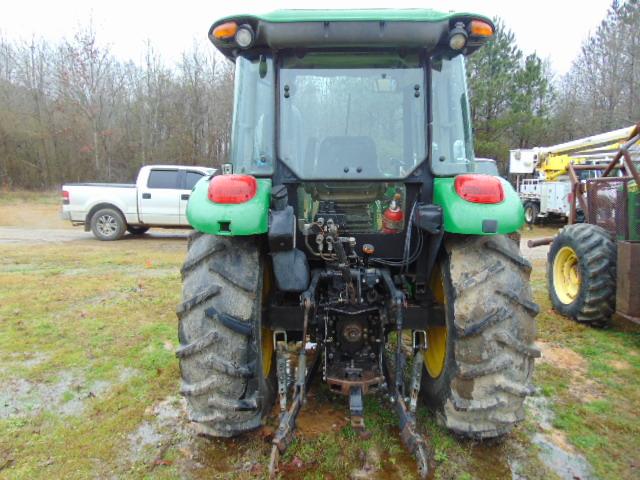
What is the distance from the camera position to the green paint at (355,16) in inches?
107

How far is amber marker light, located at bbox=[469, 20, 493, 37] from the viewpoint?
2746mm

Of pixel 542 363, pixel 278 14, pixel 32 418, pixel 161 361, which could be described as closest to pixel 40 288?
pixel 161 361

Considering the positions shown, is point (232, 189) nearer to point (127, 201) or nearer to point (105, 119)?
point (127, 201)

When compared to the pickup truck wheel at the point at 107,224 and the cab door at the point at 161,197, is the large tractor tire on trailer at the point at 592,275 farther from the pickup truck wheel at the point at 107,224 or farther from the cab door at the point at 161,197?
the pickup truck wheel at the point at 107,224

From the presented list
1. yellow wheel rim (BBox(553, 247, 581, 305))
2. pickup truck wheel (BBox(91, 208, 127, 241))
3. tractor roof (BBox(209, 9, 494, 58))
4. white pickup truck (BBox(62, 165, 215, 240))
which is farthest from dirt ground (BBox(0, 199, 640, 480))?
pickup truck wheel (BBox(91, 208, 127, 241))

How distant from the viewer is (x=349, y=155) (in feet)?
9.78

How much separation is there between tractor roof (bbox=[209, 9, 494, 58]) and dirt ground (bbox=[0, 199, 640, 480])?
234 centimetres

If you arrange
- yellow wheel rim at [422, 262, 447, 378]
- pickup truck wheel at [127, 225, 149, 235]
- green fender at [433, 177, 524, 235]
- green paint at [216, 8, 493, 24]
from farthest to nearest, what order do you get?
1. pickup truck wheel at [127, 225, 149, 235]
2. yellow wheel rim at [422, 262, 447, 378]
3. green paint at [216, 8, 493, 24]
4. green fender at [433, 177, 524, 235]

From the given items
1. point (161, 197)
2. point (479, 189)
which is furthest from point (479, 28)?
point (161, 197)

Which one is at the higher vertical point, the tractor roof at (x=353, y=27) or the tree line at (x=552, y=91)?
the tree line at (x=552, y=91)

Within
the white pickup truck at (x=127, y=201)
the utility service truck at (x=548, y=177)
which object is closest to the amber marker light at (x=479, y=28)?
the white pickup truck at (x=127, y=201)

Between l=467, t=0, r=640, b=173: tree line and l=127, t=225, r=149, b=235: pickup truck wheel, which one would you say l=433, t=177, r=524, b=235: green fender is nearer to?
l=127, t=225, r=149, b=235: pickup truck wheel

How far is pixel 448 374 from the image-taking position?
280 centimetres

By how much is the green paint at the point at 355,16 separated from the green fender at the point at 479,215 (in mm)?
972
